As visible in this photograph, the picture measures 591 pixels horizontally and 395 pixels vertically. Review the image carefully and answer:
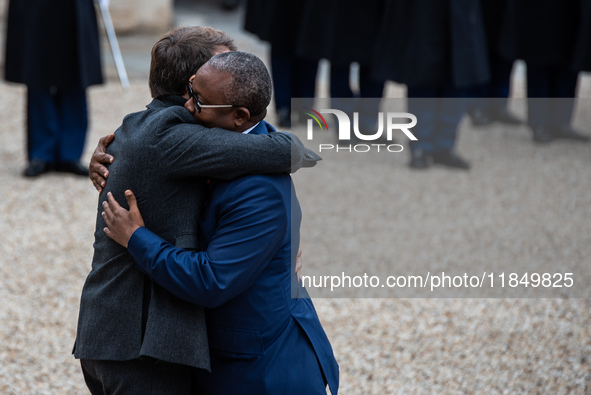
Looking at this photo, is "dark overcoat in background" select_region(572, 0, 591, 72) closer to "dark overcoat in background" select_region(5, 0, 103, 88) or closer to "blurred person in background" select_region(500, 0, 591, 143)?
"blurred person in background" select_region(500, 0, 591, 143)

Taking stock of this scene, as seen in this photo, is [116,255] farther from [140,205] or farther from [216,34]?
[216,34]

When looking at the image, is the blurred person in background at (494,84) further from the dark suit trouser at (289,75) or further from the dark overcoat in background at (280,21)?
the dark overcoat in background at (280,21)

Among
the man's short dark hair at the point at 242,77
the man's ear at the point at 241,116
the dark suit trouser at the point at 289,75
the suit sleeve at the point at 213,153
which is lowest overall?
the dark suit trouser at the point at 289,75

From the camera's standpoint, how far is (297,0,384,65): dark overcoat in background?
5762mm

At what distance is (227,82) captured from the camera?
162 cm

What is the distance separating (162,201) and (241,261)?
224 millimetres

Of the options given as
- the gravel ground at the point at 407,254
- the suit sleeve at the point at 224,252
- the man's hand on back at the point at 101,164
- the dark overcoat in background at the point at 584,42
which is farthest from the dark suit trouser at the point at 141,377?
the dark overcoat in background at the point at 584,42

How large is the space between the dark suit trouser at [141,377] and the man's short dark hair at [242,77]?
2.05ft

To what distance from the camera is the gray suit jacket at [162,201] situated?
1.63 metres

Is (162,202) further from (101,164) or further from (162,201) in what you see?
(101,164)

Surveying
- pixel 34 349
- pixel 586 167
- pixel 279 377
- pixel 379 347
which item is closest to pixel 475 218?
pixel 586 167

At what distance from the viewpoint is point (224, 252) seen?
64.0 inches

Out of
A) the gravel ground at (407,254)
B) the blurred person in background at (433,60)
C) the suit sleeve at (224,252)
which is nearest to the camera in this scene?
the suit sleeve at (224,252)

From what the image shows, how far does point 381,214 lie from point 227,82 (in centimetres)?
339
